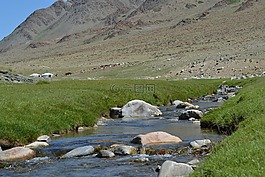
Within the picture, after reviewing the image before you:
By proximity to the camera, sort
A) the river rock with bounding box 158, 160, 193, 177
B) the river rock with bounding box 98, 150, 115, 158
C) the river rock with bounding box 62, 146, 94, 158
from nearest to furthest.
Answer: the river rock with bounding box 158, 160, 193, 177 → the river rock with bounding box 98, 150, 115, 158 → the river rock with bounding box 62, 146, 94, 158

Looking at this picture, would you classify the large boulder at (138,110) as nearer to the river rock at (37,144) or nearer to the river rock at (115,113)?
the river rock at (115,113)

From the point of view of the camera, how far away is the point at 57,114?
29.7m

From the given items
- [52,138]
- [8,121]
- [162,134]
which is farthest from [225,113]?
[8,121]

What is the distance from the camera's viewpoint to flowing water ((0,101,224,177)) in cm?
1711

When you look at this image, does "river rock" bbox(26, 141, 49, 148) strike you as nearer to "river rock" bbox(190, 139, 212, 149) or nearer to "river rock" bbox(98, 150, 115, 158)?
"river rock" bbox(98, 150, 115, 158)

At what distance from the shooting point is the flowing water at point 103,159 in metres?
17.1

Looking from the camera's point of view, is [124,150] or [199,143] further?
[199,143]

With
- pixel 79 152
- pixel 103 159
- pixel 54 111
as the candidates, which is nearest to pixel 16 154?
pixel 79 152

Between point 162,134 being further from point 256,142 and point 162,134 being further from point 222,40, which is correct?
point 222,40

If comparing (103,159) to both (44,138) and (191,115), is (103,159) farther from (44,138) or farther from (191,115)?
(191,115)

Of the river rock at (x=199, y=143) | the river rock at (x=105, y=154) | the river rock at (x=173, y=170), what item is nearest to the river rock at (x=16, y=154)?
the river rock at (x=105, y=154)

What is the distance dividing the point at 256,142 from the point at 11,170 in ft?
30.4

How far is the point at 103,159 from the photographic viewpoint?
63.9 ft

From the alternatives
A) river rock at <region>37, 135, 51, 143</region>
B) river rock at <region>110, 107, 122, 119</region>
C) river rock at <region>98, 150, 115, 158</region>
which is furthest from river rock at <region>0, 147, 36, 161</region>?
river rock at <region>110, 107, 122, 119</region>
